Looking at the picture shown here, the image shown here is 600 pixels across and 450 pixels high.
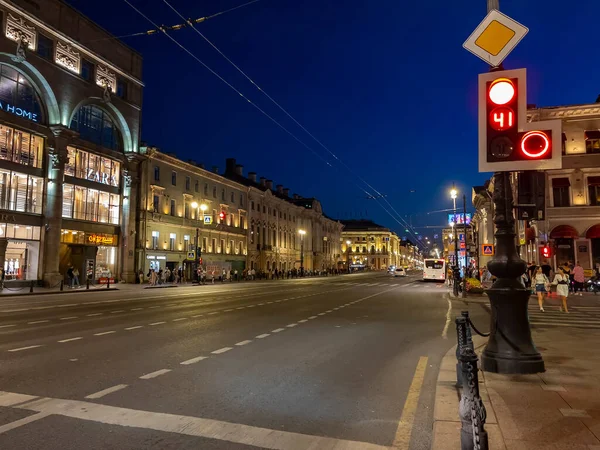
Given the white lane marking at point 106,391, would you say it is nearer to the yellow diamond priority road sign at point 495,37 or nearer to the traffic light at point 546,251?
the yellow diamond priority road sign at point 495,37

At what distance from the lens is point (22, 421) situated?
5.14 m

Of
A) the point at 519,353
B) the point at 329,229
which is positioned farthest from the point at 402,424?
the point at 329,229

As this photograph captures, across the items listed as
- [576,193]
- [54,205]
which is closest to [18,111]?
[54,205]

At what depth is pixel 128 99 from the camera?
161 ft

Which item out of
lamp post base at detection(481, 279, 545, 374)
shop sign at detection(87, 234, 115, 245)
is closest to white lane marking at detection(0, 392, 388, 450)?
lamp post base at detection(481, 279, 545, 374)

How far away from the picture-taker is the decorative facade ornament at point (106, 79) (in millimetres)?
44844

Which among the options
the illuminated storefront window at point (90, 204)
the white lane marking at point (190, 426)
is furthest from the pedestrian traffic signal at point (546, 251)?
the illuminated storefront window at point (90, 204)

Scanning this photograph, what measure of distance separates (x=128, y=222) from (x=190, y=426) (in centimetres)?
4547

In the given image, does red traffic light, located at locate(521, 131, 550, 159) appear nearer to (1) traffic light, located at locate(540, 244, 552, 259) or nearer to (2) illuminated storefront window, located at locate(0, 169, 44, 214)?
(1) traffic light, located at locate(540, 244, 552, 259)

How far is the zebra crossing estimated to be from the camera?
14.3 m

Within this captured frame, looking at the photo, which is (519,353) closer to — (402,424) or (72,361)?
(402,424)

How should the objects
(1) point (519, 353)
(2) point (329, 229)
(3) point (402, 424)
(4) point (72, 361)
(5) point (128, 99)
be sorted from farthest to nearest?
(2) point (329, 229) < (5) point (128, 99) < (4) point (72, 361) < (1) point (519, 353) < (3) point (402, 424)

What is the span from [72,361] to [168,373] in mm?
2044

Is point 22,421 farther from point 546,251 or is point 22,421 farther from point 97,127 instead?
point 97,127
